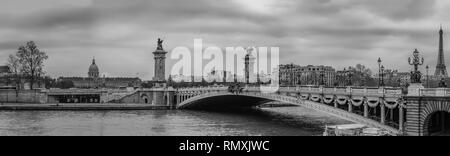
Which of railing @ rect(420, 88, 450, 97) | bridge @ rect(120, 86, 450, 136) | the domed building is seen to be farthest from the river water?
the domed building

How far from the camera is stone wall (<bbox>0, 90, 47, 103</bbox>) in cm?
6544

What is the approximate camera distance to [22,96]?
66.1 m

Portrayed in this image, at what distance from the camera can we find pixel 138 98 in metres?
68.1

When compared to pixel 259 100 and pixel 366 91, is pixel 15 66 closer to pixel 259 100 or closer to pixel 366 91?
pixel 259 100

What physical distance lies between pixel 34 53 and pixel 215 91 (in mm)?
25775

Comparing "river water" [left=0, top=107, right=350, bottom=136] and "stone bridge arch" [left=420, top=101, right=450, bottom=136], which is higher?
"stone bridge arch" [left=420, top=101, right=450, bottom=136]

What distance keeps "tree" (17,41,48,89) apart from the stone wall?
2.00 meters

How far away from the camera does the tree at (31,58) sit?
213ft

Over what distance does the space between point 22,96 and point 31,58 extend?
490 centimetres

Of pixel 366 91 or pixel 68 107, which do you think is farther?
pixel 68 107

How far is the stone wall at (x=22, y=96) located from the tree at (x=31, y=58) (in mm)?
1998

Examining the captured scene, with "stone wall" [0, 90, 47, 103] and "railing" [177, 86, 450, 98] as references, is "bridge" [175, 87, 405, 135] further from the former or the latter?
"stone wall" [0, 90, 47, 103]

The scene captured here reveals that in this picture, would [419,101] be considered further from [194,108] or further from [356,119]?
[194,108]

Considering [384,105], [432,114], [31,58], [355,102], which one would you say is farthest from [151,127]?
[31,58]
